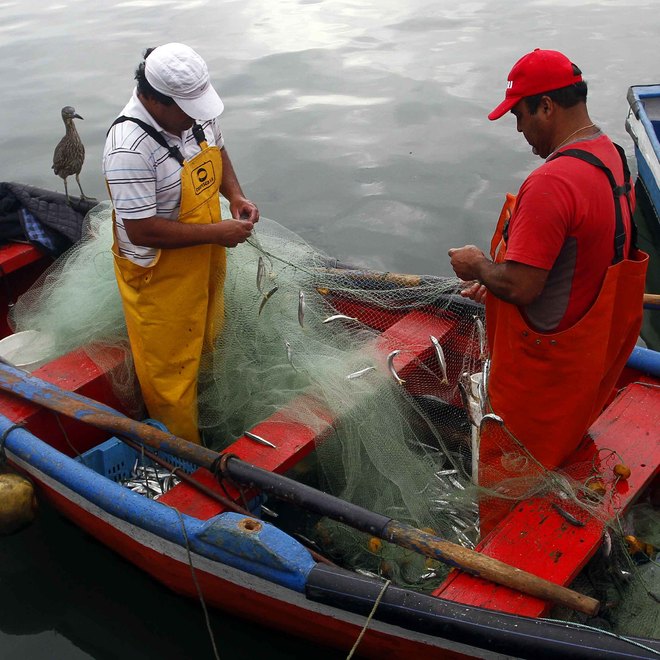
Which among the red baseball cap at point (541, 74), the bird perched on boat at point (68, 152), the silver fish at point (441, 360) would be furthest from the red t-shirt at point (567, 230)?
the bird perched on boat at point (68, 152)

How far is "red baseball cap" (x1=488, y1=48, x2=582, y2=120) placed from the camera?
308cm

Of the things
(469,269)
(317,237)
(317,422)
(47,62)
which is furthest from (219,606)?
(47,62)

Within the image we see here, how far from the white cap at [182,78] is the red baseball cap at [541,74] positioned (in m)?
1.53

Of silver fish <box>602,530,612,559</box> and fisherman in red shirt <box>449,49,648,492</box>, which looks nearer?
fisherman in red shirt <box>449,49,648,492</box>

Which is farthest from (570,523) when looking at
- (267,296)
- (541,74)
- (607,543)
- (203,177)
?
(203,177)

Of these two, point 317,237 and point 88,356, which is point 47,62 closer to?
point 317,237

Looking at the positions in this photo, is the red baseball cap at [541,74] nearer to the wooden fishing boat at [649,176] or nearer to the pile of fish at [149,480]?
the pile of fish at [149,480]

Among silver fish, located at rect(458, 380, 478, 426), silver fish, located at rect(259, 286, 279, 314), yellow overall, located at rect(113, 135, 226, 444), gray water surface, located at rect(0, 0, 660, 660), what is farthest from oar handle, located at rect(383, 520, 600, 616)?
silver fish, located at rect(259, 286, 279, 314)

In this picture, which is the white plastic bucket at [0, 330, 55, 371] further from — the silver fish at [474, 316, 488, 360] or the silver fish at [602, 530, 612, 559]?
the silver fish at [602, 530, 612, 559]

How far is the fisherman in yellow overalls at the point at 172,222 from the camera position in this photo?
3.92m

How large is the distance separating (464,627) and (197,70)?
2.79 meters

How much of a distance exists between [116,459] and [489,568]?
7.73ft

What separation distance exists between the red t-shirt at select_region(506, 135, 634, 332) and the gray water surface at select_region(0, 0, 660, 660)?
2.54 m

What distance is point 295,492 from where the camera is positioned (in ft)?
12.3
